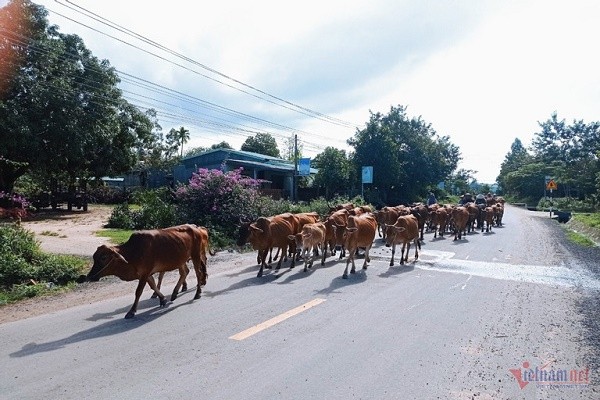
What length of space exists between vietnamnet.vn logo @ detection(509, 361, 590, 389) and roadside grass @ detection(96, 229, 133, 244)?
1384 centimetres

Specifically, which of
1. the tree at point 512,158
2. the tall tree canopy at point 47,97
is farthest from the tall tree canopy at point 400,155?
the tree at point 512,158

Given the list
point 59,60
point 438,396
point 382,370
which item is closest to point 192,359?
point 382,370

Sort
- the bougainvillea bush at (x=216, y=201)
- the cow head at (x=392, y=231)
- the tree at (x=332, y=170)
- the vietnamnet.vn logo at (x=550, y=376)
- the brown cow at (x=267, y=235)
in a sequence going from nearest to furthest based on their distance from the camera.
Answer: the vietnamnet.vn logo at (x=550, y=376), the brown cow at (x=267, y=235), the cow head at (x=392, y=231), the bougainvillea bush at (x=216, y=201), the tree at (x=332, y=170)

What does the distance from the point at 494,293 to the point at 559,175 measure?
5725cm

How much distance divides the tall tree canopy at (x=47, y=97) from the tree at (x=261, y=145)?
39.8 metres

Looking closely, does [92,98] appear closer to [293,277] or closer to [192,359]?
[293,277]

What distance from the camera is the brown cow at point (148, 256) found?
270 inches

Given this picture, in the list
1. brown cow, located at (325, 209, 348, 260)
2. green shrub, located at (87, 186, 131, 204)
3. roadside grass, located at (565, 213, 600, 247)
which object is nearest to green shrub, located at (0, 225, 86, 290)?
brown cow, located at (325, 209, 348, 260)

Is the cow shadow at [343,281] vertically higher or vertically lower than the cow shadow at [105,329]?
higher

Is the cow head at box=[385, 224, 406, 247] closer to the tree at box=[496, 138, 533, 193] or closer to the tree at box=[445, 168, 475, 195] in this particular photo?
the tree at box=[445, 168, 475, 195]

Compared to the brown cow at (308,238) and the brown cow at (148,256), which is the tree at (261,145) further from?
the brown cow at (148,256)

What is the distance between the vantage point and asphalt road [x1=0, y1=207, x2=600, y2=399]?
15.1ft

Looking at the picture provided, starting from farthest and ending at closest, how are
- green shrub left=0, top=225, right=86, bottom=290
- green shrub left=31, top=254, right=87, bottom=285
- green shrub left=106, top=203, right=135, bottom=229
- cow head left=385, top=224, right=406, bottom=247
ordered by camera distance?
1. green shrub left=106, top=203, right=135, bottom=229
2. cow head left=385, top=224, right=406, bottom=247
3. green shrub left=31, top=254, right=87, bottom=285
4. green shrub left=0, top=225, right=86, bottom=290

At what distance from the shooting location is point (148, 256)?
24.0ft
